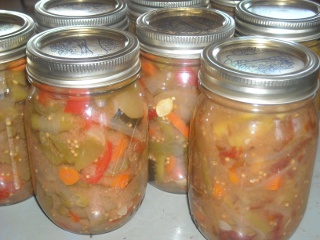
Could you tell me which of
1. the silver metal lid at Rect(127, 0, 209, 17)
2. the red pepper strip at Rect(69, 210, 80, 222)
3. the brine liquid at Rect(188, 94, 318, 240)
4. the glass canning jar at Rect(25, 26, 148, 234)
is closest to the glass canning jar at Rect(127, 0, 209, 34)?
the silver metal lid at Rect(127, 0, 209, 17)

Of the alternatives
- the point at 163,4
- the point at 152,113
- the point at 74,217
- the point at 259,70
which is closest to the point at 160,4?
the point at 163,4

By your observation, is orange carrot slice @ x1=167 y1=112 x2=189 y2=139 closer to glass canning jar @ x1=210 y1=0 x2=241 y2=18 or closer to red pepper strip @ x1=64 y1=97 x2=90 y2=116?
red pepper strip @ x1=64 y1=97 x2=90 y2=116

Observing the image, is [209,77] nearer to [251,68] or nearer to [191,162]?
[251,68]

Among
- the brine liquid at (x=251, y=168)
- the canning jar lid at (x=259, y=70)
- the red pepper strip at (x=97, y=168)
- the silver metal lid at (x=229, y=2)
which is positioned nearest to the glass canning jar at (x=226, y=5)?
the silver metal lid at (x=229, y=2)

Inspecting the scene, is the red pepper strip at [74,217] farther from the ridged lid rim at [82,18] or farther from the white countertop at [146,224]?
the ridged lid rim at [82,18]

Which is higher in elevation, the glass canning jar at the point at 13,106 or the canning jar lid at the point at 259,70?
the canning jar lid at the point at 259,70

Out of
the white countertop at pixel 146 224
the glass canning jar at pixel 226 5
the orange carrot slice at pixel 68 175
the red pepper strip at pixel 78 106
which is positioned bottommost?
the white countertop at pixel 146 224

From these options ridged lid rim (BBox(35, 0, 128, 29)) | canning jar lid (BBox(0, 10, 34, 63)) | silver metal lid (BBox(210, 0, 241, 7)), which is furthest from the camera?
→ silver metal lid (BBox(210, 0, 241, 7))
